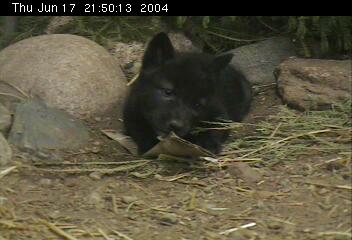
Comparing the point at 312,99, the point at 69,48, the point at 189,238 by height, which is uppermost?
the point at 69,48

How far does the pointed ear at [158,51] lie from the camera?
4.88m

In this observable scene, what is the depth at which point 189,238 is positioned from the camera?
3.69m

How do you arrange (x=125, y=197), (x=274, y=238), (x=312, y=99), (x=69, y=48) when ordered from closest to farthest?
(x=274, y=238) → (x=125, y=197) → (x=312, y=99) → (x=69, y=48)

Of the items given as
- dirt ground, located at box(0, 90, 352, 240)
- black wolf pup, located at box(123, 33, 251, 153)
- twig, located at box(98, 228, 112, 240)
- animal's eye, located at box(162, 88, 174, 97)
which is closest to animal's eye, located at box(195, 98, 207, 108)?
black wolf pup, located at box(123, 33, 251, 153)

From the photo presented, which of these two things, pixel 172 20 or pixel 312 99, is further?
pixel 172 20

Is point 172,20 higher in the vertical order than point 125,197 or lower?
higher

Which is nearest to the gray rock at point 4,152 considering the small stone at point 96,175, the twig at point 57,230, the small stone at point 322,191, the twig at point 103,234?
the small stone at point 96,175

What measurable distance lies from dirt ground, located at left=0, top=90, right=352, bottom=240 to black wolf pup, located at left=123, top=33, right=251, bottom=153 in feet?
1.01

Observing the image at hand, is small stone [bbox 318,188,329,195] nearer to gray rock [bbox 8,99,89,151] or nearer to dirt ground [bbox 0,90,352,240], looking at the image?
dirt ground [bbox 0,90,352,240]

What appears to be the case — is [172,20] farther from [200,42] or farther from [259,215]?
[259,215]

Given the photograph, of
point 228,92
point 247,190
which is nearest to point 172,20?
point 228,92

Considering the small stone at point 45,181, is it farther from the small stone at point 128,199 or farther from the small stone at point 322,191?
the small stone at point 322,191
